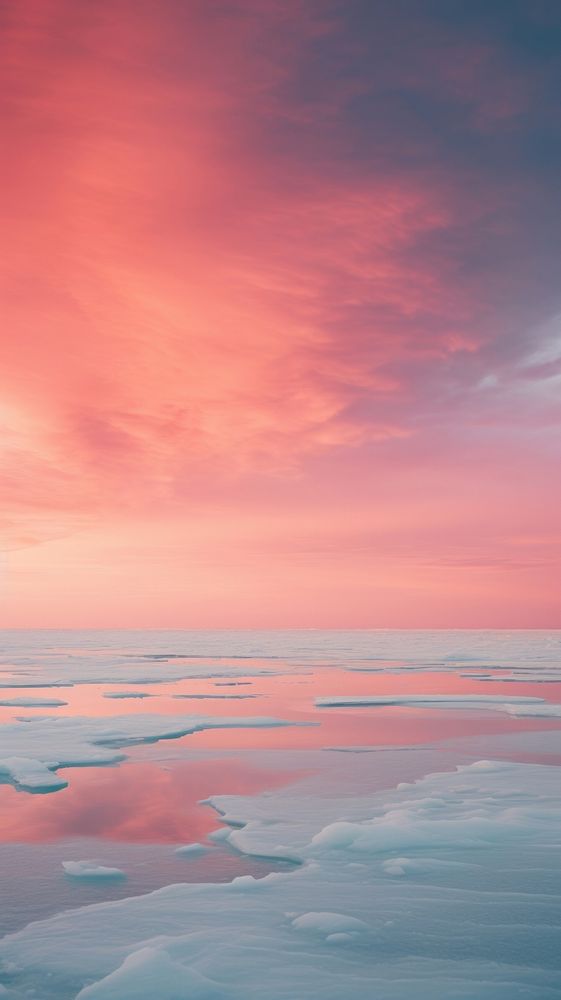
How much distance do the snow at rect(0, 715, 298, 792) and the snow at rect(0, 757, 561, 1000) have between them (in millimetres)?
3558

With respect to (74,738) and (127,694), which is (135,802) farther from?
(127,694)

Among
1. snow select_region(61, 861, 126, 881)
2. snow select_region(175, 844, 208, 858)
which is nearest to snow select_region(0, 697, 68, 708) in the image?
snow select_region(175, 844, 208, 858)

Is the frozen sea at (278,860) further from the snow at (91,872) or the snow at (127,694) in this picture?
the snow at (127,694)

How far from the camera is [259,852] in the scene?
591 cm

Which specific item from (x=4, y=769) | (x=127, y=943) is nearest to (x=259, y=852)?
(x=127, y=943)

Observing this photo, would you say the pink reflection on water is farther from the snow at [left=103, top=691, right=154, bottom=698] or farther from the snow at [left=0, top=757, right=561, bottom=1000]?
the snow at [left=103, top=691, right=154, bottom=698]

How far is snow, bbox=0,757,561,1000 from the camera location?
3807 millimetres

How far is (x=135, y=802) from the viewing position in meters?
7.59

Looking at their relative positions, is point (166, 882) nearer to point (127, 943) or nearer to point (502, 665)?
point (127, 943)

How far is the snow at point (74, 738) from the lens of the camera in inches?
352

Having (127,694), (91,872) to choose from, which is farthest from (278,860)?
(127,694)

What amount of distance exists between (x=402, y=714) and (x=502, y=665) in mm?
17016

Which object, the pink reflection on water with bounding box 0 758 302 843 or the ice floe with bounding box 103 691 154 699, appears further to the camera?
the ice floe with bounding box 103 691 154 699

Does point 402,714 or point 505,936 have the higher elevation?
point 402,714
